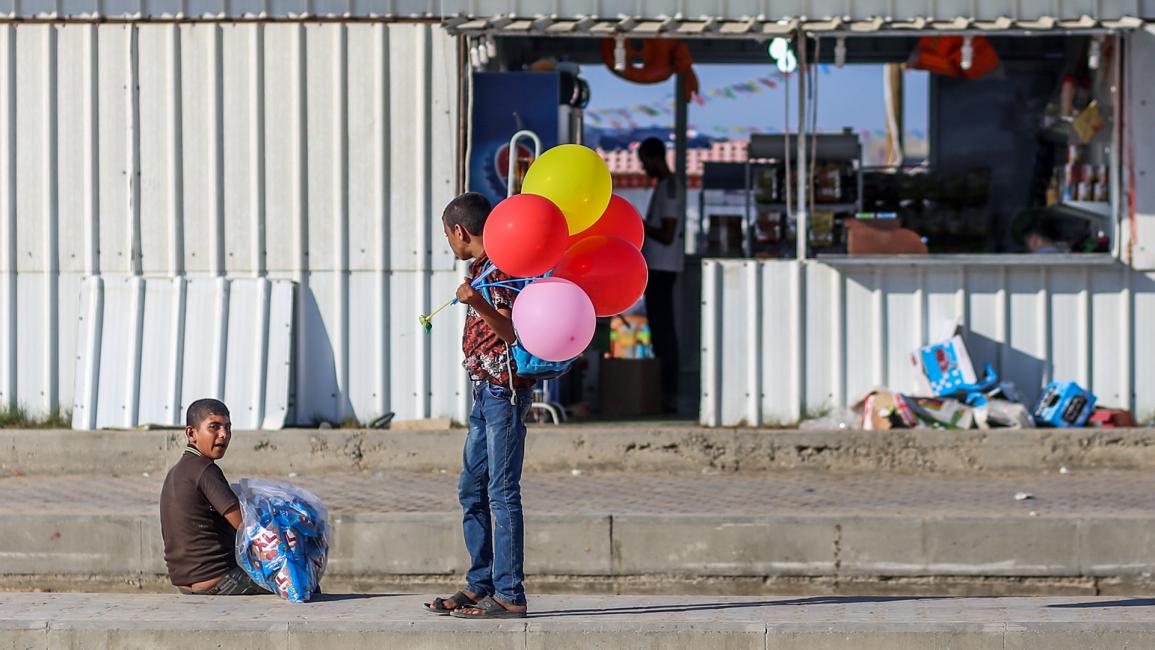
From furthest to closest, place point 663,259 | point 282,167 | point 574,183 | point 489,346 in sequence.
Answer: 1. point 663,259
2. point 282,167
3. point 489,346
4. point 574,183

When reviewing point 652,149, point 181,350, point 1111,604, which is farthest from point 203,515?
point 652,149

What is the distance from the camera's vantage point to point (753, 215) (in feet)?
45.3

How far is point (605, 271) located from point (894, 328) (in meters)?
4.70

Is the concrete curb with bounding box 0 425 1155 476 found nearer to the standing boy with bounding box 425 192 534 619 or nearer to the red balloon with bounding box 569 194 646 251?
the standing boy with bounding box 425 192 534 619

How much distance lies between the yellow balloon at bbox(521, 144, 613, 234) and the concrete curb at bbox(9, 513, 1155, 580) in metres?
2.25

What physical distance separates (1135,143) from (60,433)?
23.6 feet

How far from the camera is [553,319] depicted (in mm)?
5844

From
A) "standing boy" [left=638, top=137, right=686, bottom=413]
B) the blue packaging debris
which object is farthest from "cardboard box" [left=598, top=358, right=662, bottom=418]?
the blue packaging debris

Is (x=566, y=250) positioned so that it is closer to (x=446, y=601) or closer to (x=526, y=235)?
(x=526, y=235)

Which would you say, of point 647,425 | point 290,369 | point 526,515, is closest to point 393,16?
point 290,369

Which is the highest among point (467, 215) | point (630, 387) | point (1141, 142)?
point (1141, 142)

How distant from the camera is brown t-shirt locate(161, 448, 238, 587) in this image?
23.1 feet

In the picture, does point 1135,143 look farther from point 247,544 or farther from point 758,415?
point 247,544

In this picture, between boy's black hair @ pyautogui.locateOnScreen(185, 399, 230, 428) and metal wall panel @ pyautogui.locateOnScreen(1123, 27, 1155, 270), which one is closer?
boy's black hair @ pyautogui.locateOnScreen(185, 399, 230, 428)
